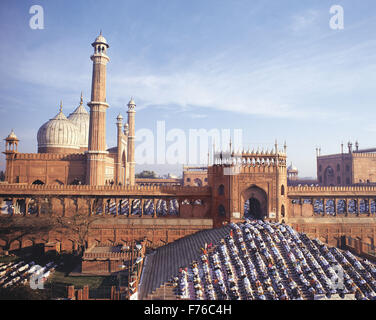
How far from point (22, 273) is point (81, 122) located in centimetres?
2618

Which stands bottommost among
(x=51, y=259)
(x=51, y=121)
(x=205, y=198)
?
(x=51, y=259)

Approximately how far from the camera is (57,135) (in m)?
34.3

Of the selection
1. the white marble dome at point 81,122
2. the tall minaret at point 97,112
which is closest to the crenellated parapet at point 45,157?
the tall minaret at point 97,112

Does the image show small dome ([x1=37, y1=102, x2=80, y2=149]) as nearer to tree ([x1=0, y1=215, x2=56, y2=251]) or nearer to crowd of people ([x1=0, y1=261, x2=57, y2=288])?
tree ([x1=0, y1=215, x2=56, y2=251])

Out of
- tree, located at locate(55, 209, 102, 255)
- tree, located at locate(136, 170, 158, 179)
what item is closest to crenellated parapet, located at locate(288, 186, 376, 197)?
tree, located at locate(55, 209, 102, 255)

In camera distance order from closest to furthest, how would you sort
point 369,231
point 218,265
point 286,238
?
point 218,265 → point 286,238 → point 369,231

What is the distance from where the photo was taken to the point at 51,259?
20.4 m

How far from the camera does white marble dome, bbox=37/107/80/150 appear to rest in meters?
34.3

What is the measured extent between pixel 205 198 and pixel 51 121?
74.5 feet

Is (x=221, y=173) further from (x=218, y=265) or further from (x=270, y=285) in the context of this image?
(x=270, y=285)

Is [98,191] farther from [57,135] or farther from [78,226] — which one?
[57,135]

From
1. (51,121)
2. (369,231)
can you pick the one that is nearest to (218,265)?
(369,231)

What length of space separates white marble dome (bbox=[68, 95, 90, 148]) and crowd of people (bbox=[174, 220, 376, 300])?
26.6 meters

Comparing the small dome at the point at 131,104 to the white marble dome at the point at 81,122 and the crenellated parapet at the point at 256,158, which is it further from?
the crenellated parapet at the point at 256,158
